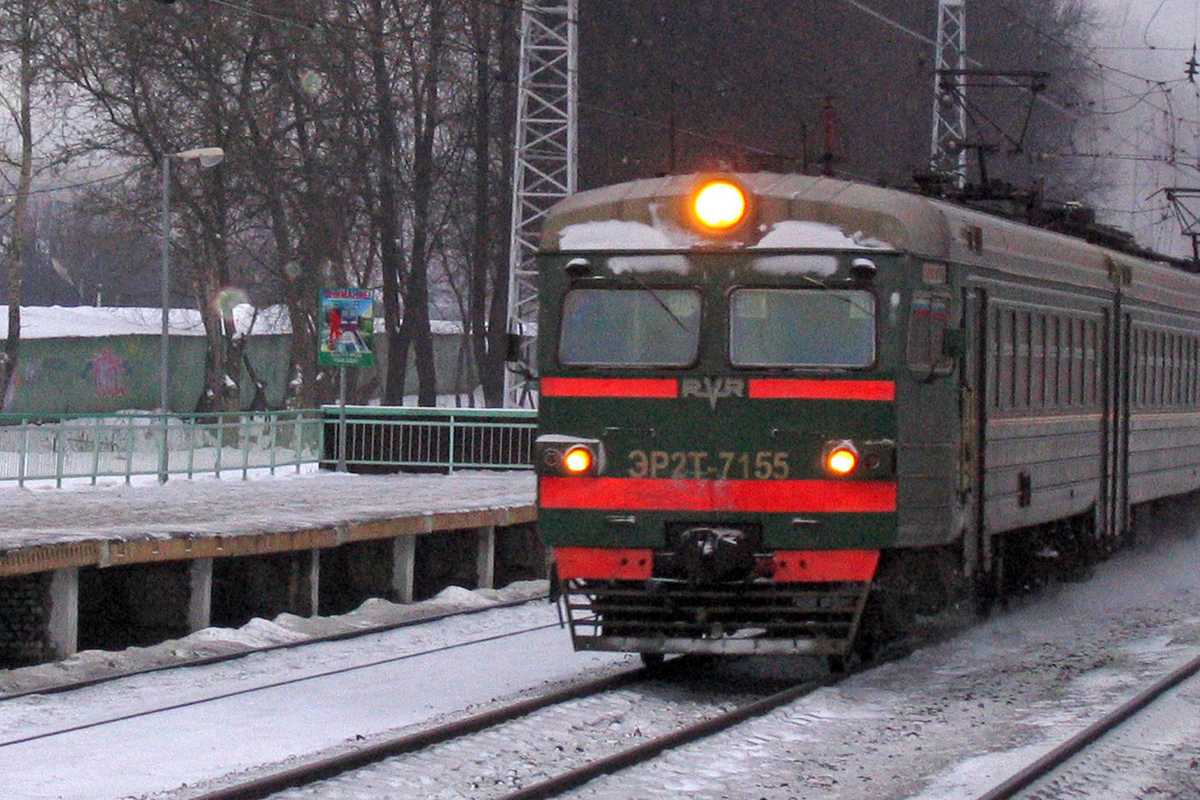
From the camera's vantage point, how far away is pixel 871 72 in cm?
4666

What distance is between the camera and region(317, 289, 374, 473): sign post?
26.6m

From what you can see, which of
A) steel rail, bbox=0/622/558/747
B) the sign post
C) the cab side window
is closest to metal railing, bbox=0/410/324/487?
the sign post

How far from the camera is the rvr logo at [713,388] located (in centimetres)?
1130

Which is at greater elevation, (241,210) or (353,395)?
(241,210)

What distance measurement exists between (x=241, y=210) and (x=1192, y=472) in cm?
2273

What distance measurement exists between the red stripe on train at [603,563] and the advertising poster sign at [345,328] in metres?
15.3

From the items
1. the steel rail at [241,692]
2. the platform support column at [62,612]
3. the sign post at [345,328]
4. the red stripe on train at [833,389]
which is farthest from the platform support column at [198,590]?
the sign post at [345,328]

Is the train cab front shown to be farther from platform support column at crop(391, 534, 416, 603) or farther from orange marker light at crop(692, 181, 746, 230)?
platform support column at crop(391, 534, 416, 603)

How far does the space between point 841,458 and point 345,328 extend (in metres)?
16.3

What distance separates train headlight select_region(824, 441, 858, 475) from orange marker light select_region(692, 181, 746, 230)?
51.6 inches

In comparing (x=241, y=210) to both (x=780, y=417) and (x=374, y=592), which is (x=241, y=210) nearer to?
(x=374, y=592)

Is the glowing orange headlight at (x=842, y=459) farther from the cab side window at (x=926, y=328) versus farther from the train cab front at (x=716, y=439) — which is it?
the cab side window at (x=926, y=328)

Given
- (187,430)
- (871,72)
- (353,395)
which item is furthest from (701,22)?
(187,430)

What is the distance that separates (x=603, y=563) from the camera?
37.6 ft
